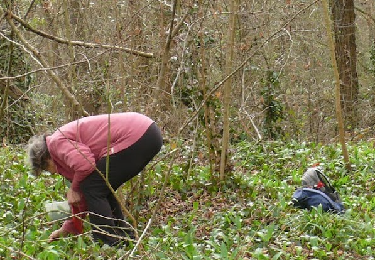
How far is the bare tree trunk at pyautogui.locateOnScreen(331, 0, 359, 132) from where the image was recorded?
13.8 meters

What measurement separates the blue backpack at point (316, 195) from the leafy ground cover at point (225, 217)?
5.1 inches

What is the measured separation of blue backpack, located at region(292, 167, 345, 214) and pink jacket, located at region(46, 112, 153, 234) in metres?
1.95

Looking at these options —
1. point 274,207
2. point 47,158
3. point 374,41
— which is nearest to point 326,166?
point 274,207

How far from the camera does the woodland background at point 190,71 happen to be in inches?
246

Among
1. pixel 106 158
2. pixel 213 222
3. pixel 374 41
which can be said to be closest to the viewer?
pixel 106 158

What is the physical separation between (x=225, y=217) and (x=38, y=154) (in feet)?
6.40

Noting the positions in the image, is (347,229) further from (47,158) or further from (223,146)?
(47,158)

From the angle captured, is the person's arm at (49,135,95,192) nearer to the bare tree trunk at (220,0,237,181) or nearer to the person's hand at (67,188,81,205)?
the person's hand at (67,188,81,205)

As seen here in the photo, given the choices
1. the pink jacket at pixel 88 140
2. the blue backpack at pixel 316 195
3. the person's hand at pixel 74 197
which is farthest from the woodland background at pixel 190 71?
the blue backpack at pixel 316 195

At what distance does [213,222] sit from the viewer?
6270 mm

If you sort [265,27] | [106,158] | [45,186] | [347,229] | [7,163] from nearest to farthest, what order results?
[106,158], [347,229], [45,186], [7,163], [265,27]

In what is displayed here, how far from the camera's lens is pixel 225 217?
20.6 feet

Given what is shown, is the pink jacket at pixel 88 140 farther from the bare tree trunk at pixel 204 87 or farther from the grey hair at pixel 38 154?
the bare tree trunk at pixel 204 87

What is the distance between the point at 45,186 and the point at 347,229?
11.4ft
